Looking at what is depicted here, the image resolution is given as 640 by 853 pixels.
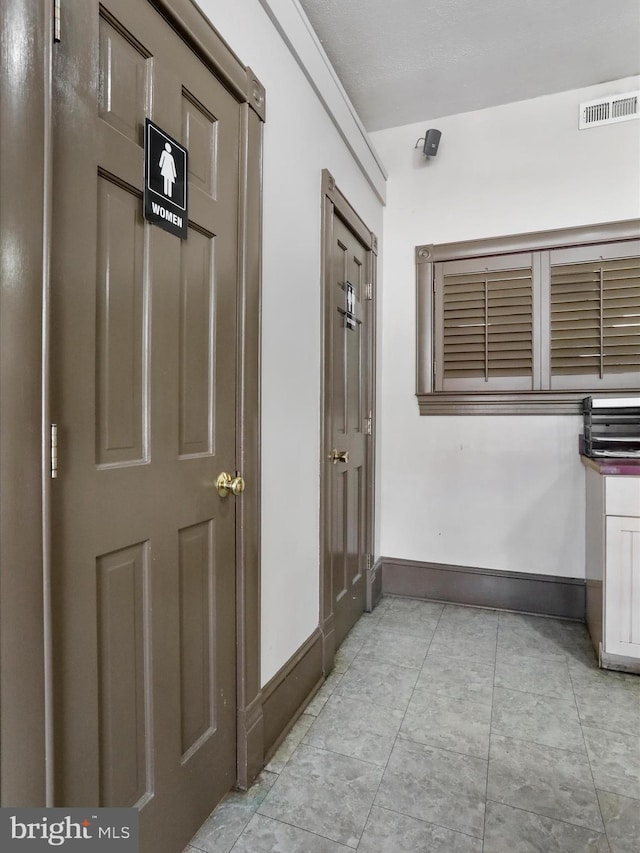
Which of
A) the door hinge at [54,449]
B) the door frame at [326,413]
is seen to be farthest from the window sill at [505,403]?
the door hinge at [54,449]

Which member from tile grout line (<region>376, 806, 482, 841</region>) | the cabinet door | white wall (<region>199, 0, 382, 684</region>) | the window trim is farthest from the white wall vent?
tile grout line (<region>376, 806, 482, 841</region>)

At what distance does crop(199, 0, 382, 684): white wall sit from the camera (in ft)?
5.38

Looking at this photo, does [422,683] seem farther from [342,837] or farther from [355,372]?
[355,372]

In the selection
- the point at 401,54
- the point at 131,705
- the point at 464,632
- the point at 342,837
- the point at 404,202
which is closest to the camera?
the point at 131,705

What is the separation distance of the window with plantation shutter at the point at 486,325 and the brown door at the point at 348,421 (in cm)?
51

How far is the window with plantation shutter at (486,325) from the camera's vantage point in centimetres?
281

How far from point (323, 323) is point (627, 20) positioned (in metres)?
1.99

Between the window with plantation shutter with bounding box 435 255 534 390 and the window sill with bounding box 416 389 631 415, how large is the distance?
0.19ft

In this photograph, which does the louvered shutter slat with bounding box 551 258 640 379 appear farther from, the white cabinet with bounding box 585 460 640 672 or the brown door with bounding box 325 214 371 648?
the brown door with bounding box 325 214 371 648

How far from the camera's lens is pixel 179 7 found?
1.17 meters

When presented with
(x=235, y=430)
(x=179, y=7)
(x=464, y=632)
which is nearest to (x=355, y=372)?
(x=235, y=430)

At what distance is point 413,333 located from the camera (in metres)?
3.07

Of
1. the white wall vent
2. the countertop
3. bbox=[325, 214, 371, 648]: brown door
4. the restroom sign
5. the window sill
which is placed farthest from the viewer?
the window sill

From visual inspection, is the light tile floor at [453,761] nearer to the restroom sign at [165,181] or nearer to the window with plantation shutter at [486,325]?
the window with plantation shutter at [486,325]
